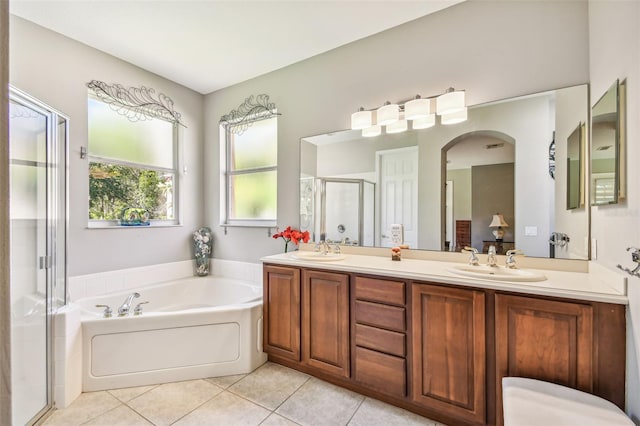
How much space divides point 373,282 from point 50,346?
214 cm

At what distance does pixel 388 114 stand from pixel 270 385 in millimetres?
2272

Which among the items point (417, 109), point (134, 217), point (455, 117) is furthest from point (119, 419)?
point (455, 117)

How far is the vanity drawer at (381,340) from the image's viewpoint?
5.72 feet

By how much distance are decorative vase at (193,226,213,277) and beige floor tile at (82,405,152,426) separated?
1686 millimetres

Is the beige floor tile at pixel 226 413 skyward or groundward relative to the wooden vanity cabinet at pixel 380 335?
groundward

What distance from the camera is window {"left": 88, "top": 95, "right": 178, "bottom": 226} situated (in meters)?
2.67

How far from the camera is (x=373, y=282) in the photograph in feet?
6.06

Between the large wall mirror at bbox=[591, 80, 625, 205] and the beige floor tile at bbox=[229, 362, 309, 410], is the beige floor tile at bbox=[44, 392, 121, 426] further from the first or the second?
the large wall mirror at bbox=[591, 80, 625, 205]

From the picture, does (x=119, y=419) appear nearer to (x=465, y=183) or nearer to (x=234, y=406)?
(x=234, y=406)

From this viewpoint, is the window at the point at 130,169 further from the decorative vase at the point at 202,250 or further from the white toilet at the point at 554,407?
the white toilet at the point at 554,407

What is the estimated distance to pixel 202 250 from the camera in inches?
133

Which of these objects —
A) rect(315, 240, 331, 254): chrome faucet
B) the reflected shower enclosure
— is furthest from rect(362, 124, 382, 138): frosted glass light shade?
rect(315, 240, 331, 254): chrome faucet

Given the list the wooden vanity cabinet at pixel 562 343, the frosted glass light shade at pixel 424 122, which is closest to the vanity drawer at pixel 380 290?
the wooden vanity cabinet at pixel 562 343

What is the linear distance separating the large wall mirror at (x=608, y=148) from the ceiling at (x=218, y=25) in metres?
1.28
